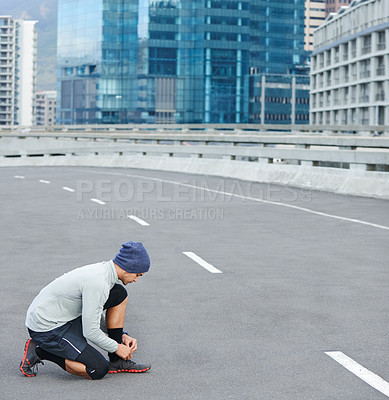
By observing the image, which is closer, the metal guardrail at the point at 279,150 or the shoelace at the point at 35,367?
the shoelace at the point at 35,367

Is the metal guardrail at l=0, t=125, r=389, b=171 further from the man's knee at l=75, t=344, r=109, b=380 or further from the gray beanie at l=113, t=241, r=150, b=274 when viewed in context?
the man's knee at l=75, t=344, r=109, b=380

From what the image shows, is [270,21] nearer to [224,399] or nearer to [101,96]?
[101,96]

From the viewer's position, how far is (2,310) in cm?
779

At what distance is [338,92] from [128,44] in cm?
5621

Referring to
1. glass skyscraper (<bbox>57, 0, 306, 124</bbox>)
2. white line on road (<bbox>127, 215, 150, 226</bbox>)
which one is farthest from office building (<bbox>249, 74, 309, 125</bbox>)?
white line on road (<bbox>127, 215, 150, 226</bbox>)

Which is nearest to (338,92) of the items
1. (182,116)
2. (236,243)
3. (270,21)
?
(182,116)

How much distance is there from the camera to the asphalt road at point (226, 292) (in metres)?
5.55

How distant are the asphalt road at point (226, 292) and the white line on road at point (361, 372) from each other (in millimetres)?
53

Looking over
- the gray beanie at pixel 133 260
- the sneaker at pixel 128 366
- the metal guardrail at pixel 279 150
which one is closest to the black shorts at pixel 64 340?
the sneaker at pixel 128 366

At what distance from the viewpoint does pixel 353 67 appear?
109 meters

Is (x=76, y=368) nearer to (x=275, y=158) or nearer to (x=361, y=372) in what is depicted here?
(x=361, y=372)

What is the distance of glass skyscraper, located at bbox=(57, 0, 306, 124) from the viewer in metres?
156

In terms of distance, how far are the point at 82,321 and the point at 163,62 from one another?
15371 centimetres

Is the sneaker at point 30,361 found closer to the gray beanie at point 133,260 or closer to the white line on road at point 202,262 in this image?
the gray beanie at point 133,260
